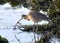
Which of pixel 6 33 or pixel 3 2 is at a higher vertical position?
pixel 6 33

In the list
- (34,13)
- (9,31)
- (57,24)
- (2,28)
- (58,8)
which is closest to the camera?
(34,13)

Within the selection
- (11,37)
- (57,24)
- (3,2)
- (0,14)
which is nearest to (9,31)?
(11,37)

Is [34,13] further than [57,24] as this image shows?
No

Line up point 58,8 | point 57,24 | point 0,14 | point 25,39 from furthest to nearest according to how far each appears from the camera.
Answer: point 0,14, point 58,8, point 25,39, point 57,24

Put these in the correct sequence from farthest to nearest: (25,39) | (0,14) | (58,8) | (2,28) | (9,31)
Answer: (0,14), (2,28), (9,31), (58,8), (25,39)

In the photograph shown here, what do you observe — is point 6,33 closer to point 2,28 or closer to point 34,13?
point 2,28

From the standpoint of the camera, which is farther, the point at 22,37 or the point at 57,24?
the point at 22,37

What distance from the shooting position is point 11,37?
11.1 metres

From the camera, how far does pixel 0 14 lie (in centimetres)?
1875

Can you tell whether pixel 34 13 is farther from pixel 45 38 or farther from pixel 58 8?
pixel 58 8


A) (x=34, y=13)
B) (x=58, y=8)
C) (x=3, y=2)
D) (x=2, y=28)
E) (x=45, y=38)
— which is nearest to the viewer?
(x=45, y=38)

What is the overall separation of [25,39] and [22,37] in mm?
395

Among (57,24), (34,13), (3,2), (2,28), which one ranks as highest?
(34,13)

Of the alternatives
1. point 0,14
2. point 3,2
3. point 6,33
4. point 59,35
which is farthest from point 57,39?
point 3,2
